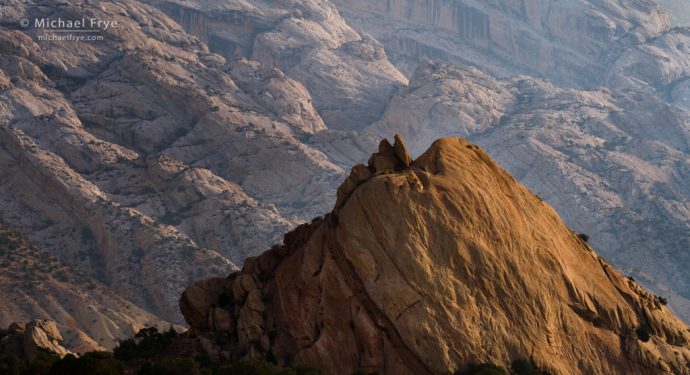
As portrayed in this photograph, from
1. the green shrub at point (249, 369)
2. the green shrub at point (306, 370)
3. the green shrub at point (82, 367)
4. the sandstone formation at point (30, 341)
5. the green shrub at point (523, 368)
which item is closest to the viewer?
the green shrub at point (82, 367)

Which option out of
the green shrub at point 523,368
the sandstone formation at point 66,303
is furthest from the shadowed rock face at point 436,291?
the sandstone formation at point 66,303

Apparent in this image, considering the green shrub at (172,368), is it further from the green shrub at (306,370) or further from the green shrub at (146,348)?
the green shrub at (146,348)

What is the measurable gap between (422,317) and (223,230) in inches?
5166

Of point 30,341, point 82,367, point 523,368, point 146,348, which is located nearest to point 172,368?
point 82,367

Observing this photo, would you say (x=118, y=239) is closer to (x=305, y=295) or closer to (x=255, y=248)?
(x=255, y=248)

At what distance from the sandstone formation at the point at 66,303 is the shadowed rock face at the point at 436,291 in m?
57.7

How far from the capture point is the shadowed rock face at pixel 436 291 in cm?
6322

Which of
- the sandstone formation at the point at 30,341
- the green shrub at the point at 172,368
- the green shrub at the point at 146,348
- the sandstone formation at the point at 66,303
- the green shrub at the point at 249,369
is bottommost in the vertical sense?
the sandstone formation at the point at 66,303

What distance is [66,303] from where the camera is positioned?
138 meters

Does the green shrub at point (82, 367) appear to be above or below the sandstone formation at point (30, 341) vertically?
above

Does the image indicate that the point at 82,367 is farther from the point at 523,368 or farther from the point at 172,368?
the point at 523,368

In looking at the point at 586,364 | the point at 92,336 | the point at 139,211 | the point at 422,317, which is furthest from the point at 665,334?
the point at 139,211

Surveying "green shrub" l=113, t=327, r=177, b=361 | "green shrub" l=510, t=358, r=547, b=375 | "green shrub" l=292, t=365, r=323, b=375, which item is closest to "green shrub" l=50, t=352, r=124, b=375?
"green shrub" l=292, t=365, r=323, b=375

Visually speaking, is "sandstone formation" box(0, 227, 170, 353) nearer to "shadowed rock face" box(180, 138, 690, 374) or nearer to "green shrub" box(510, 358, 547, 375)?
"shadowed rock face" box(180, 138, 690, 374)
